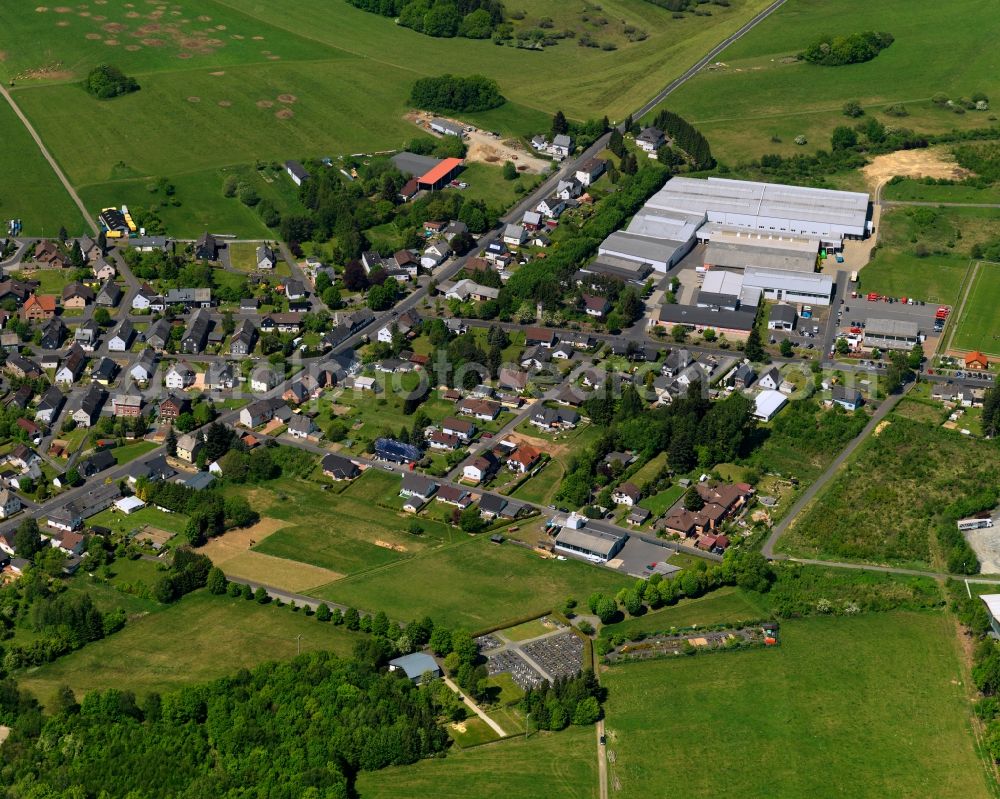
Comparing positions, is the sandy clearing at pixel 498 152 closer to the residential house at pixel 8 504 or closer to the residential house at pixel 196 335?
the residential house at pixel 196 335

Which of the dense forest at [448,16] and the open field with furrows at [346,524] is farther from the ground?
the dense forest at [448,16]

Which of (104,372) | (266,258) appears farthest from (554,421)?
(266,258)

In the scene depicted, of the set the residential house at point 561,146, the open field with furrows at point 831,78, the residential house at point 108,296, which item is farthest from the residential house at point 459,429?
the open field with furrows at point 831,78

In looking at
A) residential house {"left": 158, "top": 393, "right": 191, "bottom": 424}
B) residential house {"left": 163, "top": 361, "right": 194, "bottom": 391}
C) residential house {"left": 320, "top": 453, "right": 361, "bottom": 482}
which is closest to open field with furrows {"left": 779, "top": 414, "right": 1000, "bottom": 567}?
residential house {"left": 320, "top": 453, "right": 361, "bottom": 482}

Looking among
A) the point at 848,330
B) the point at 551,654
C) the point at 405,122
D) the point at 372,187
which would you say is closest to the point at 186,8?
the point at 405,122

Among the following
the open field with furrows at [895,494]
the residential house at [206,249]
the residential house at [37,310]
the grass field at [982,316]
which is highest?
the grass field at [982,316]

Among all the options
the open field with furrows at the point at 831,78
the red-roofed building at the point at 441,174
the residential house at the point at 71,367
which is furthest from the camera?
the open field with furrows at the point at 831,78
